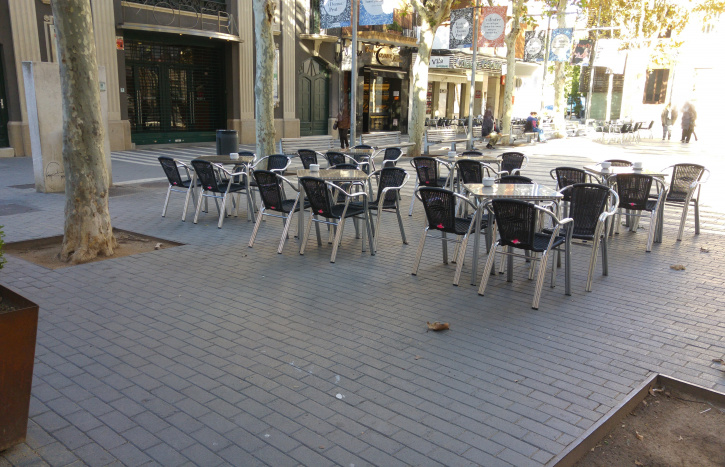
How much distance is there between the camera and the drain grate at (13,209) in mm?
9430

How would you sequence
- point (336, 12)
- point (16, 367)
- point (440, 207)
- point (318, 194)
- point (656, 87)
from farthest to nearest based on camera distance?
point (656, 87) → point (336, 12) → point (318, 194) → point (440, 207) → point (16, 367)

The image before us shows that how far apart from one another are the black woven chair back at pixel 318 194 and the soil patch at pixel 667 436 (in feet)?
13.4

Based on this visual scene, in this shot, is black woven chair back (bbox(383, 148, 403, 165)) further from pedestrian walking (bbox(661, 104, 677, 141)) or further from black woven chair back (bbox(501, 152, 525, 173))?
pedestrian walking (bbox(661, 104, 677, 141))

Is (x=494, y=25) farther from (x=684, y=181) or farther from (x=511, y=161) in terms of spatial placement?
(x=684, y=181)

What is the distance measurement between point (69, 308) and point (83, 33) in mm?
3122

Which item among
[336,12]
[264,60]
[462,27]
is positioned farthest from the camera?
[462,27]

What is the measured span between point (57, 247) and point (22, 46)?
1190 centimetres

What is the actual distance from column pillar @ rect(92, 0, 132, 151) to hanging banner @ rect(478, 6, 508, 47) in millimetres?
11485

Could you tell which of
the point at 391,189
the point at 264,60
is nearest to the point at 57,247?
the point at 391,189

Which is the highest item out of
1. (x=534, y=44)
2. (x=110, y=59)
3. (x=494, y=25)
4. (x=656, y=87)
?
(x=534, y=44)

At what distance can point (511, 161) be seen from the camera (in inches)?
417

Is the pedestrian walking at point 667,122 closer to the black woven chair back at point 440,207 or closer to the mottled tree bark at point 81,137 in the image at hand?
the black woven chair back at point 440,207

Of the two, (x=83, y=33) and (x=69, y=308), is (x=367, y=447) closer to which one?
(x=69, y=308)

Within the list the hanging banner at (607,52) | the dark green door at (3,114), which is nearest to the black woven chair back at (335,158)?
the dark green door at (3,114)
